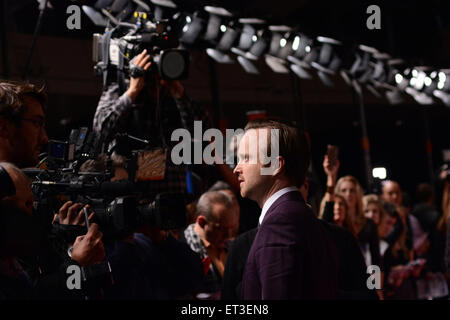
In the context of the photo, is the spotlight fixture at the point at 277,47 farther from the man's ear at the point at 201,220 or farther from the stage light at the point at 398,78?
the man's ear at the point at 201,220

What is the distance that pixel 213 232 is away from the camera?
2.56 meters

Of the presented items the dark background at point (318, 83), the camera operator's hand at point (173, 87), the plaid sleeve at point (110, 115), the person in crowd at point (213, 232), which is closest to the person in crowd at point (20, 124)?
the plaid sleeve at point (110, 115)

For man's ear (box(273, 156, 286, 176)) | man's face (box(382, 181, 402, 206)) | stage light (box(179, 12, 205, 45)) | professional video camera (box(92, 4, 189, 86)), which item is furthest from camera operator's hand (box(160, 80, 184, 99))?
man's face (box(382, 181, 402, 206))

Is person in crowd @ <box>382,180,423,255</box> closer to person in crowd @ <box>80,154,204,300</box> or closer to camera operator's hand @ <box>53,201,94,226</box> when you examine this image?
person in crowd @ <box>80,154,204,300</box>

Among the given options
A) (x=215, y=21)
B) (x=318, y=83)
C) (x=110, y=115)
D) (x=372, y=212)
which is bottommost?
(x=372, y=212)

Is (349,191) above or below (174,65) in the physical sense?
below

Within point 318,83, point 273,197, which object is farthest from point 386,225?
point 318,83

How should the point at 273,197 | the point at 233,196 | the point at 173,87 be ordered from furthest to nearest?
the point at 233,196 → the point at 173,87 → the point at 273,197

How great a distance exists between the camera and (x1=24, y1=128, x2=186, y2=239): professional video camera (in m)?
1.57

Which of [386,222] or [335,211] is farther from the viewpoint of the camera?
[386,222]

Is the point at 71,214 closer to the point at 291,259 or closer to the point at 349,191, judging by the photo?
the point at 291,259

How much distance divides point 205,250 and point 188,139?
58 cm

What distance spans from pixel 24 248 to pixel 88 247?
48 cm
